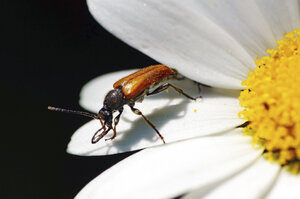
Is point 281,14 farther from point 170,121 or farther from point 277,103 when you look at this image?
point 170,121

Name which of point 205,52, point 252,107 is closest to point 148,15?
point 205,52

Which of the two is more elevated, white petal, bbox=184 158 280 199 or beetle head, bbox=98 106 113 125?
beetle head, bbox=98 106 113 125

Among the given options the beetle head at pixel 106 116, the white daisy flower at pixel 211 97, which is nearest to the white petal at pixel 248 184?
the white daisy flower at pixel 211 97

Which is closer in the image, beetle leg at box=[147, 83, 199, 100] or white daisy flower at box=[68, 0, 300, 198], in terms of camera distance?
white daisy flower at box=[68, 0, 300, 198]

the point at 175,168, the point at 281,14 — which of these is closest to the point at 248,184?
the point at 175,168

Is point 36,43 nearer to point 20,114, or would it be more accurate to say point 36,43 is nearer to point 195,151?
point 20,114

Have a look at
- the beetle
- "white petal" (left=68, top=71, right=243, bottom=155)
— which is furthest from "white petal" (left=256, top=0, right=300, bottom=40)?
the beetle

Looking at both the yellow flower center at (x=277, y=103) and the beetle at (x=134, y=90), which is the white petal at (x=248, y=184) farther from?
the beetle at (x=134, y=90)

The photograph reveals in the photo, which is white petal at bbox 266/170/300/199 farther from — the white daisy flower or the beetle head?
the beetle head
